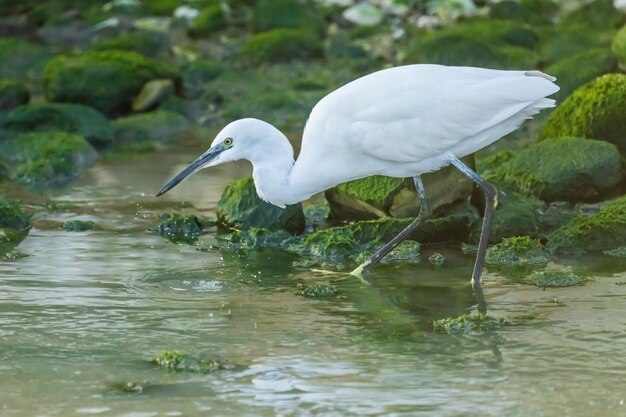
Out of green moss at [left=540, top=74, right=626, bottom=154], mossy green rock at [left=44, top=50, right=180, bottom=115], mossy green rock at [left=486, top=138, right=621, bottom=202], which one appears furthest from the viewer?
mossy green rock at [left=44, top=50, right=180, bottom=115]

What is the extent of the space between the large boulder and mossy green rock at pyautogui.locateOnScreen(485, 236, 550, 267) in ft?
2.46

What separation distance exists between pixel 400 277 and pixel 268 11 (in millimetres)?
11433

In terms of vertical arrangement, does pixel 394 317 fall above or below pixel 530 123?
below

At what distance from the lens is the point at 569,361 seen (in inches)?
236

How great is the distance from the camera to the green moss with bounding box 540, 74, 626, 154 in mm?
9930

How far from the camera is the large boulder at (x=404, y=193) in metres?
8.76

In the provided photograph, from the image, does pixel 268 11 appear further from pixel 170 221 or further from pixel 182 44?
pixel 170 221

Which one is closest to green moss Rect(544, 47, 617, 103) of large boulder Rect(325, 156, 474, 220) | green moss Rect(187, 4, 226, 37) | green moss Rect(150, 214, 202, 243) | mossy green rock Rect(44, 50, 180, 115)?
large boulder Rect(325, 156, 474, 220)

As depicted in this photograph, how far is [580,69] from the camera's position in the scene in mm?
13078

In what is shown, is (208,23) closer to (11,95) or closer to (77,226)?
(11,95)

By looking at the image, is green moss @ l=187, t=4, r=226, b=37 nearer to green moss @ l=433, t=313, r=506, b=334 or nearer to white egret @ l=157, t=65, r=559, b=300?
white egret @ l=157, t=65, r=559, b=300

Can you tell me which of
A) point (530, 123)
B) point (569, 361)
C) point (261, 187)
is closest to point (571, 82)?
point (530, 123)

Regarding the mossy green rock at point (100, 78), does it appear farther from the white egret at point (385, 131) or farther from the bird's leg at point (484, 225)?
Answer: the bird's leg at point (484, 225)

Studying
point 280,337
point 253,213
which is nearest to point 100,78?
point 253,213
